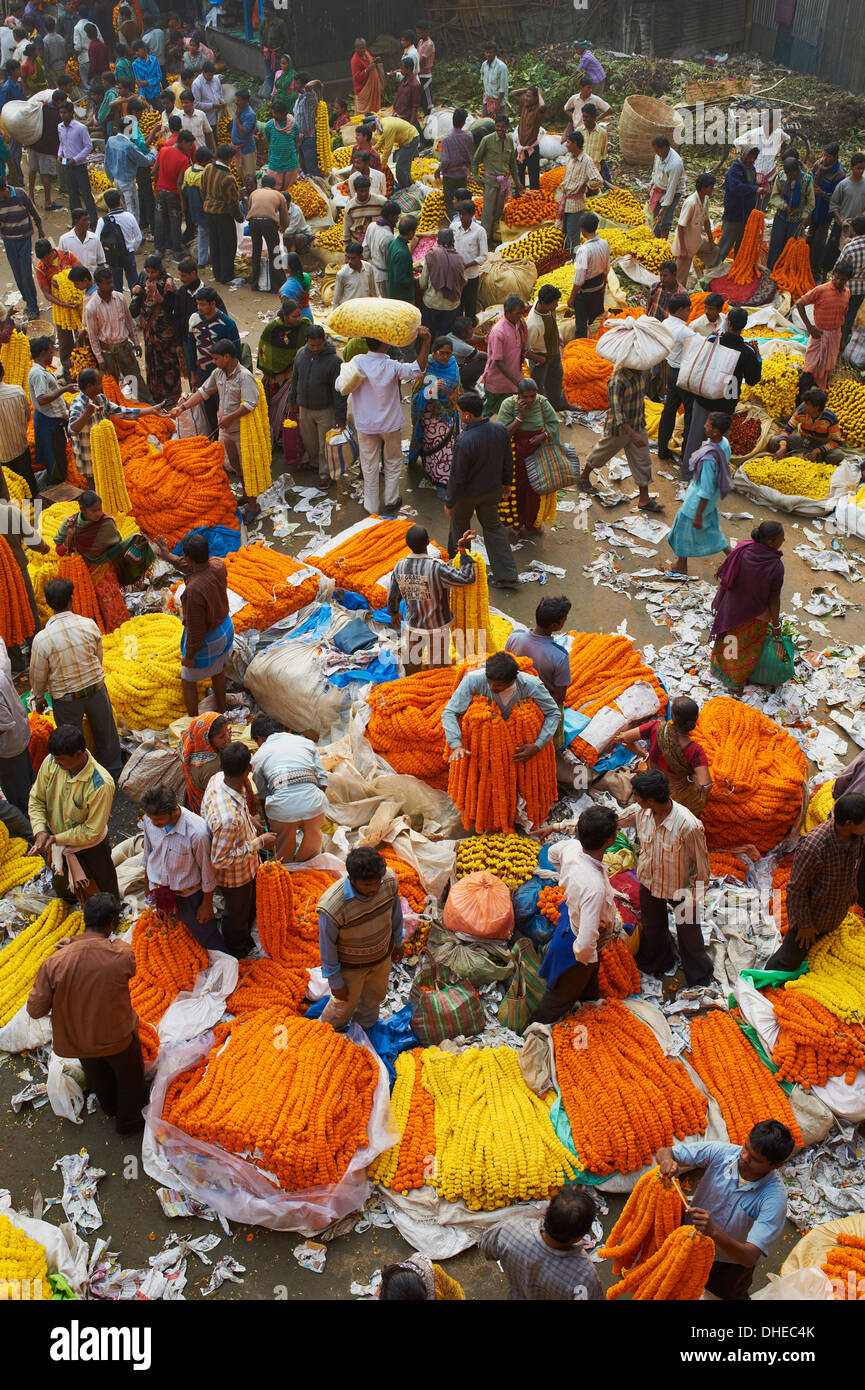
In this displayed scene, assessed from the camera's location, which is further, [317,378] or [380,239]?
[380,239]

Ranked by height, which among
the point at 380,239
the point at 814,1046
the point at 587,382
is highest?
the point at 380,239

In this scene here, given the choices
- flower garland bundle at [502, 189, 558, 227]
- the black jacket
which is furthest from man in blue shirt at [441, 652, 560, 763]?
flower garland bundle at [502, 189, 558, 227]

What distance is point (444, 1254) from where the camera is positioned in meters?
5.07

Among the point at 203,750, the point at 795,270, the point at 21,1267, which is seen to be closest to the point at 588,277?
the point at 795,270

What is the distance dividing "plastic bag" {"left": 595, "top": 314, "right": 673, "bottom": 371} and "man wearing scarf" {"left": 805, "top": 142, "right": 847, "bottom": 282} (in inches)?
196

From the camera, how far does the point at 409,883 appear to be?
655cm

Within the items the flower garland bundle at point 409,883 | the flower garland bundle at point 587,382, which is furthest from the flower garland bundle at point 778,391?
the flower garland bundle at point 409,883

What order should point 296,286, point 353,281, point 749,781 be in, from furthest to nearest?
point 353,281 < point 296,286 < point 749,781

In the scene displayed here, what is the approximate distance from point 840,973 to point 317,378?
606 centimetres

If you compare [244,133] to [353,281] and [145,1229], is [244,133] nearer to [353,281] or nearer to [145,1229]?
[353,281]

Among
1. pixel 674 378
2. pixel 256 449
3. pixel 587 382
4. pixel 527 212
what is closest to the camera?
pixel 256 449

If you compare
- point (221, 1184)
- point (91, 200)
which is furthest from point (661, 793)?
point (91, 200)

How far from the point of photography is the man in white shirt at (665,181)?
44.1 ft

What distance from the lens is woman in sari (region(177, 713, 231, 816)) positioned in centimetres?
627
